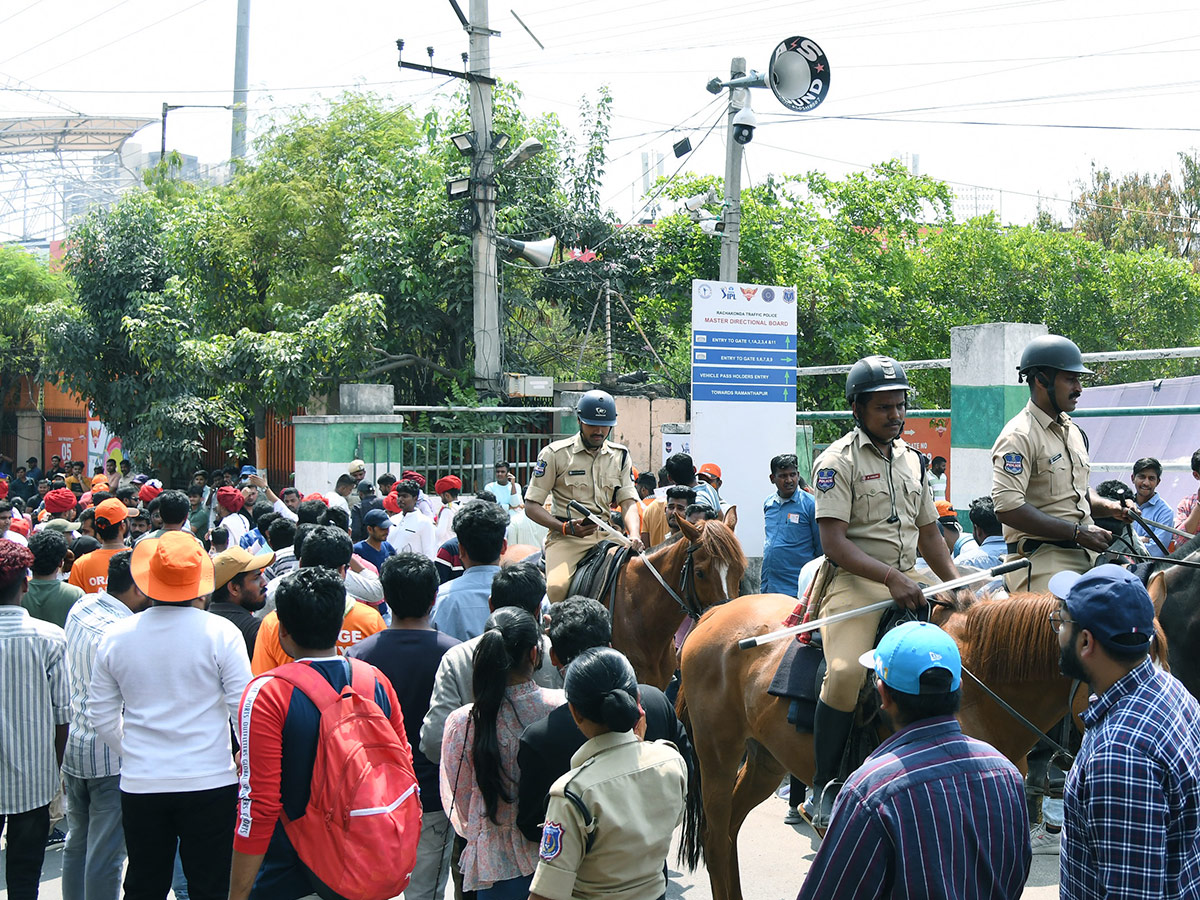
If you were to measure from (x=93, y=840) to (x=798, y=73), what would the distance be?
1153 cm

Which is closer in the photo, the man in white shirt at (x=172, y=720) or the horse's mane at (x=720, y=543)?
the man in white shirt at (x=172, y=720)

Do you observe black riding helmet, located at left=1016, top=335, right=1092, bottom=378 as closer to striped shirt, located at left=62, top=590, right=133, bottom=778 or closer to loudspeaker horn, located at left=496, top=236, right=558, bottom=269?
striped shirt, located at left=62, top=590, right=133, bottom=778

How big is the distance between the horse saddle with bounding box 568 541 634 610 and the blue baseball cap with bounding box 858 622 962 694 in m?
4.82

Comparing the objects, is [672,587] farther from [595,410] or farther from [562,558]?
[595,410]

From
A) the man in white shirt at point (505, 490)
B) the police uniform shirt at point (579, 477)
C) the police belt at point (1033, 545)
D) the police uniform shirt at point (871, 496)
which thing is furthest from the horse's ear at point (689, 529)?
the man in white shirt at point (505, 490)

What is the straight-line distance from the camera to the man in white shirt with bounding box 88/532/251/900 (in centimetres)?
419

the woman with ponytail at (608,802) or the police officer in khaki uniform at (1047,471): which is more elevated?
the police officer in khaki uniform at (1047,471)

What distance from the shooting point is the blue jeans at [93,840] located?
488 cm

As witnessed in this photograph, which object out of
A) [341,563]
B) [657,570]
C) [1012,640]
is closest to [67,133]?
[657,570]

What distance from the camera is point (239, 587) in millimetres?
5367

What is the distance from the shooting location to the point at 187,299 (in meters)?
20.6

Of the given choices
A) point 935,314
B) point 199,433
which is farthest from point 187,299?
point 935,314

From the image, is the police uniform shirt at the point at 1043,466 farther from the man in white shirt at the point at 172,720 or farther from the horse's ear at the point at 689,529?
the man in white shirt at the point at 172,720

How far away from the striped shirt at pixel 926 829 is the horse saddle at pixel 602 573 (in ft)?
16.2
